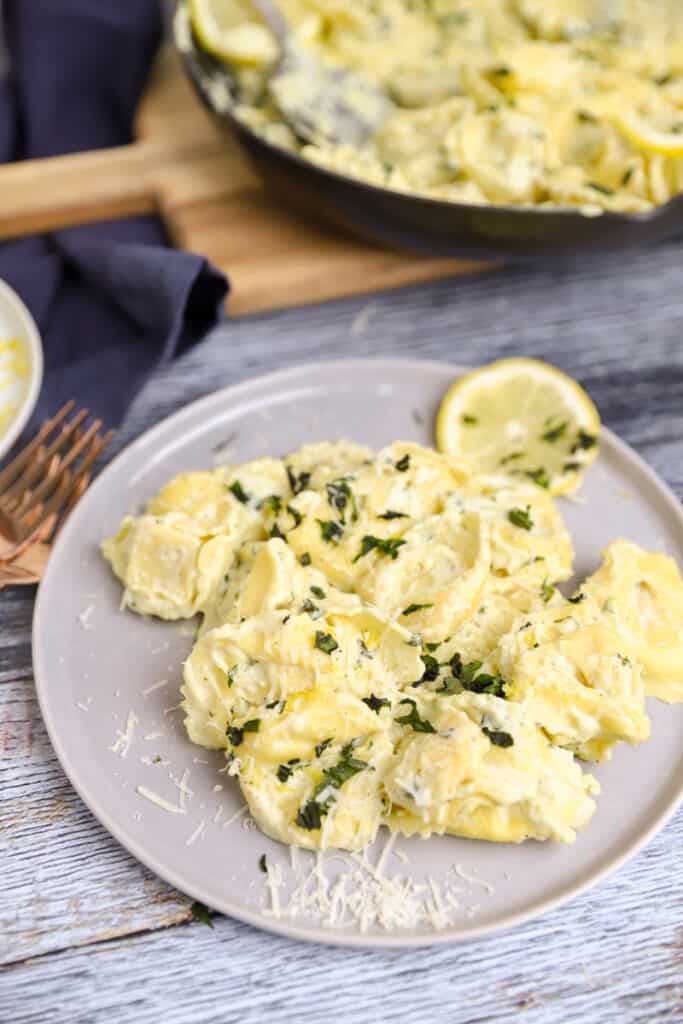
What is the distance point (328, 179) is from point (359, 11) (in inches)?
30.7

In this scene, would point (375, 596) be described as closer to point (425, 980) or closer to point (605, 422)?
point (425, 980)

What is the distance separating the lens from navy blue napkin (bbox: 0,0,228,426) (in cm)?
282

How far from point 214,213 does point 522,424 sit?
1.18 meters

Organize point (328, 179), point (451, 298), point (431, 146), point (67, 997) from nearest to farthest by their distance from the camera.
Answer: point (67, 997)
point (328, 179)
point (431, 146)
point (451, 298)

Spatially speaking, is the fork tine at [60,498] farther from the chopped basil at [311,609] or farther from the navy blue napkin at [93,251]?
the chopped basil at [311,609]

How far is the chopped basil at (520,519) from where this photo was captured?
223 centimetres

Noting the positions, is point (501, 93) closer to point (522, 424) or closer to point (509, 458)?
point (522, 424)

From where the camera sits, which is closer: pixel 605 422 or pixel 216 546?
pixel 216 546

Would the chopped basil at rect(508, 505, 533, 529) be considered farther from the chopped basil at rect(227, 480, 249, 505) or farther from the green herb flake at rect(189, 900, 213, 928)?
the green herb flake at rect(189, 900, 213, 928)

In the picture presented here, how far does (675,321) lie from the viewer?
3088 millimetres

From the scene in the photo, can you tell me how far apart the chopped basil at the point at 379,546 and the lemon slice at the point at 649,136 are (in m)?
1.27

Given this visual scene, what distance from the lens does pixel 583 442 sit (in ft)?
8.29

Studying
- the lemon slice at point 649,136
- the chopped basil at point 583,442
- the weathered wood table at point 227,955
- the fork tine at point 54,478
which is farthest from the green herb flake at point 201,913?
the lemon slice at point 649,136

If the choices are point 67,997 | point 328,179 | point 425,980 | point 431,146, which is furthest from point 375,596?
point 431,146
